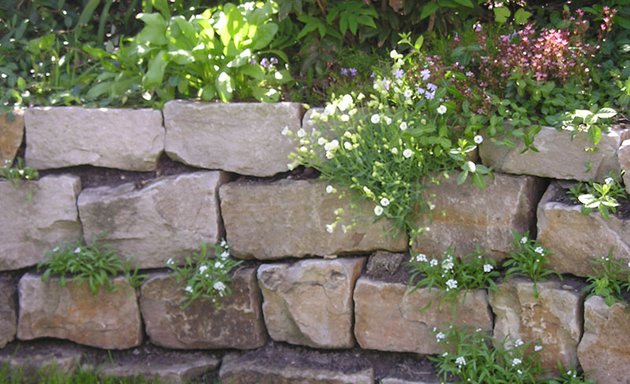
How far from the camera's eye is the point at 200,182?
11.3ft

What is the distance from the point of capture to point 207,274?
3.37m

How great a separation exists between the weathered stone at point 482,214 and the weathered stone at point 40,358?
1.60m

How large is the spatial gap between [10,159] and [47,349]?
2.74 feet

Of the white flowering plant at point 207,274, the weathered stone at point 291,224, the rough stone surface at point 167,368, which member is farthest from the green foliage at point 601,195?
the rough stone surface at point 167,368

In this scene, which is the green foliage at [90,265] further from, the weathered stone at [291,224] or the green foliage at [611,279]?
the green foliage at [611,279]

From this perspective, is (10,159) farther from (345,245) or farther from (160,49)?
(345,245)

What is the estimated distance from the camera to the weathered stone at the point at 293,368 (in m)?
3.29

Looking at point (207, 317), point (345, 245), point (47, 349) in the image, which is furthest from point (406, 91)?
point (47, 349)

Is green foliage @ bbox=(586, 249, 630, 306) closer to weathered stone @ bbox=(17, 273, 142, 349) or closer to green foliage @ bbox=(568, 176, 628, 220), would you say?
green foliage @ bbox=(568, 176, 628, 220)

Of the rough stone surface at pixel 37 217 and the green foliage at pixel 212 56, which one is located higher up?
the green foliage at pixel 212 56

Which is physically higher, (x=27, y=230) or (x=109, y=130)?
(x=109, y=130)

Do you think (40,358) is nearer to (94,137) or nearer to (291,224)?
(94,137)

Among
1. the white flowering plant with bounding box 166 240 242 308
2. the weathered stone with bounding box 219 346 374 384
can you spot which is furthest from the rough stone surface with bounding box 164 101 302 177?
the weathered stone with bounding box 219 346 374 384

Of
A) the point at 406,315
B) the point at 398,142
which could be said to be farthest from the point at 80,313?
the point at 398,142
